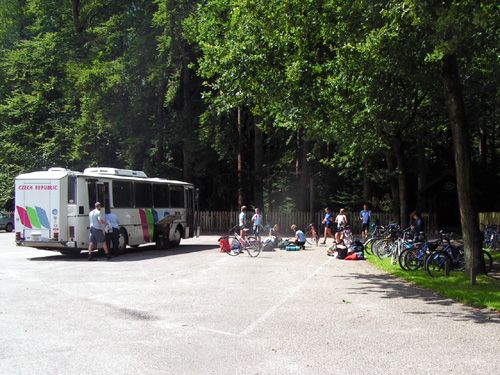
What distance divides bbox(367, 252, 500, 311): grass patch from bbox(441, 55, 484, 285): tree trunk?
23.3 inches

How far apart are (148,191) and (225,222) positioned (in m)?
15.2

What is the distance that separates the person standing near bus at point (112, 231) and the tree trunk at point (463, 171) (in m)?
11.4

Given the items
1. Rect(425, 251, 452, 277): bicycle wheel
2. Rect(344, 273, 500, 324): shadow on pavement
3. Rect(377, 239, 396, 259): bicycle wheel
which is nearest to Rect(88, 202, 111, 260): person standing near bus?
Rect(344, 273, 500, 324): shadow on pavement

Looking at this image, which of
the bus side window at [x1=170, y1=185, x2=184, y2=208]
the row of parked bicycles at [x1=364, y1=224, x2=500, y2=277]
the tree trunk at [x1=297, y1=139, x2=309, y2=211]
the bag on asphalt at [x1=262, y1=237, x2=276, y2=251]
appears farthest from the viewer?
the tree trunk at [x1=297, y1=139, x2=309, y2=211]

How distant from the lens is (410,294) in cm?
1162

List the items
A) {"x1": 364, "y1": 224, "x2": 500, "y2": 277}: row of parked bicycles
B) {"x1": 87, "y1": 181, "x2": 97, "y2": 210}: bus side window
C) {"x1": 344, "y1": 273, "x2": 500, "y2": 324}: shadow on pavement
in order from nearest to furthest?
{"x1": 344, "y1": 273, "x2": 500, "y2": 324}: shadow on pavement < {"x1": 364, "y1": 224, "x2": 500, "y2": 277}: row of parked bicycles < {"x1": 87, "y1": 181, "x2": 97, "y2": 210}: bus side window

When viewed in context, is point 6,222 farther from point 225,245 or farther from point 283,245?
point 225,245

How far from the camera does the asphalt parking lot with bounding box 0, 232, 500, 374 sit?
6.37 metres

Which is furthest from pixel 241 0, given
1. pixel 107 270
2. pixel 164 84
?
pixel 164 84

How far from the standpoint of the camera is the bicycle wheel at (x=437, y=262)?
1469 centimetres

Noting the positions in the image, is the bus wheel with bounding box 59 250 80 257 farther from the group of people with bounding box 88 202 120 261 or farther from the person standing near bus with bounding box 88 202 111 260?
the person standing near bus with bounding box 88 202 111 260

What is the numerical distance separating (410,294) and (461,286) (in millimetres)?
1631

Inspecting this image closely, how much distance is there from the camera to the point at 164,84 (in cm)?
3719

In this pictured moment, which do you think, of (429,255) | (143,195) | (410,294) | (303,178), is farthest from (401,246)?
(303,178)
